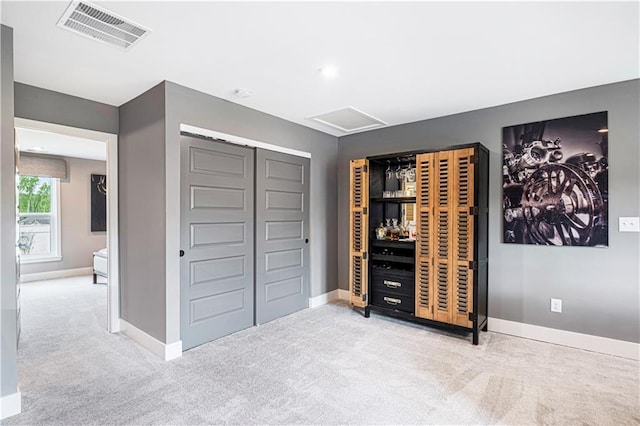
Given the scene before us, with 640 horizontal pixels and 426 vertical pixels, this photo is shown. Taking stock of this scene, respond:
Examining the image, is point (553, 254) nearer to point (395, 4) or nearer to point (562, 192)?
point (562, 192)

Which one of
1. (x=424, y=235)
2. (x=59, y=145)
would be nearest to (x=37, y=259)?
(x=59, y=145)

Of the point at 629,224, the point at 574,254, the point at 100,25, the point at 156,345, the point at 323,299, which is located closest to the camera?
the point at 100,25

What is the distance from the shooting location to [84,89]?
3.11 metres

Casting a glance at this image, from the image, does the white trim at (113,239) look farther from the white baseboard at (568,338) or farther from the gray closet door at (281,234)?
the white baseboard at (568,338)

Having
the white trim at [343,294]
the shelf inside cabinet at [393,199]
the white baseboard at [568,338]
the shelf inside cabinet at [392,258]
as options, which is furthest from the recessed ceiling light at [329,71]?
the white trim at [343,294]

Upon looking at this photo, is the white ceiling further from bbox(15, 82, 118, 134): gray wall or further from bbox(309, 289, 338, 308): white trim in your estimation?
bbox(309, 289, 338, 308): white trim

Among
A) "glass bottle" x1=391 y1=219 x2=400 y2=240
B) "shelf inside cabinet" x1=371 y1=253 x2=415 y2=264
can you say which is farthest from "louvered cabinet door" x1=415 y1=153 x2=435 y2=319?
"glass bottle" x1=391 y1=219 x2=400 y2=240

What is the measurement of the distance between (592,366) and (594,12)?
8.68 ft

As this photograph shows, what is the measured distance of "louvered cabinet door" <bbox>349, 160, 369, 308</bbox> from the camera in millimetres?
4078

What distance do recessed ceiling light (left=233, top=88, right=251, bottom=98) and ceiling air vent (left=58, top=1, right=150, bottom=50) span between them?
1.01 metres

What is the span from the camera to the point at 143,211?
322cm

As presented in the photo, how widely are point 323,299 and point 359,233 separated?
3.81 ft

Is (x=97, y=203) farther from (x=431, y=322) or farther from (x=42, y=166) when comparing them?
(x=431, y=322)

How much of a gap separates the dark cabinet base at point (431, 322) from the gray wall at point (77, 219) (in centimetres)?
605
